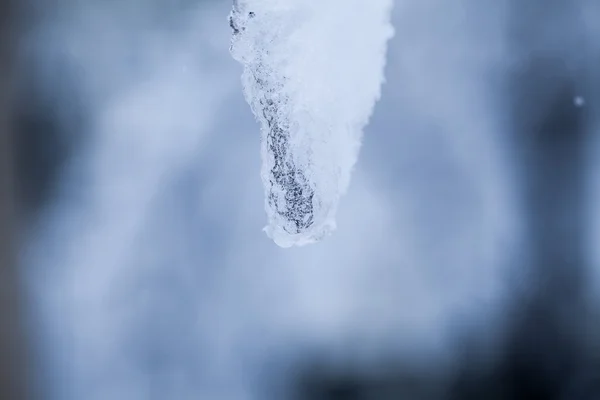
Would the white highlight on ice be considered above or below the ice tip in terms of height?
above

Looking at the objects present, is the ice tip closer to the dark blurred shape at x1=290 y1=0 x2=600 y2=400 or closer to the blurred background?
the blurred background

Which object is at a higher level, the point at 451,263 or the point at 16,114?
the point at 16,114

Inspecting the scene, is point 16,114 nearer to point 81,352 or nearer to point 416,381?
point 81,352

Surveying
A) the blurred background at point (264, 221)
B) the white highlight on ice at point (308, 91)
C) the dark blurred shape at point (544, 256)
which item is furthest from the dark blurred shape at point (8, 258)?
the dark blurred shape at point (544, 256)

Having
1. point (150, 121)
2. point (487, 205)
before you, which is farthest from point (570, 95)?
point (150, 121)

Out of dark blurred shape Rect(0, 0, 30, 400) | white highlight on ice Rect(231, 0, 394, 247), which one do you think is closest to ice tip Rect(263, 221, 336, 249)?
white highlight on ice Rect(231, 0, 394, 247)

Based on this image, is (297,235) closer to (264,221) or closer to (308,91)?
(264,221)

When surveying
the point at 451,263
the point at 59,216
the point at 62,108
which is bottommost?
the point at 451,263
